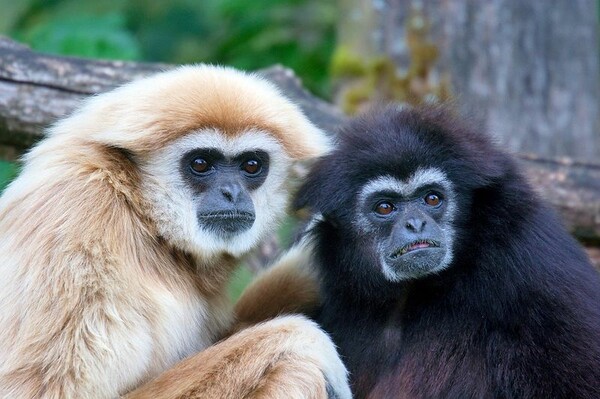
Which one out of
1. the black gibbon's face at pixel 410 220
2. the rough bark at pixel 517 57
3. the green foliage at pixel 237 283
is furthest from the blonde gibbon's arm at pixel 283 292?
the rough bark at pixel 517 57

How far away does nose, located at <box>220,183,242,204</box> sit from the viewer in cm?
529

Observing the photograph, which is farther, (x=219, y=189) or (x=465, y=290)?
(x=219, y=189)

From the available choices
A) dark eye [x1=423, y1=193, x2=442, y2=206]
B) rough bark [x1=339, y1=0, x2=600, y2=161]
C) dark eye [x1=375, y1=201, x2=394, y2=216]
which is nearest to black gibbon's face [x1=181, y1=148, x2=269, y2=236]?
dark eye [x1=375, y1=201, x2=394, y2=216]

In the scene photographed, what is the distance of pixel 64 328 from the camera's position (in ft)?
15.1

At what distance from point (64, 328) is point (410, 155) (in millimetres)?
2096

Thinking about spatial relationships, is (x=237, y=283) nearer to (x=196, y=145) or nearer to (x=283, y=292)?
(x=283, y=292)

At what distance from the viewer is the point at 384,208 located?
512cm

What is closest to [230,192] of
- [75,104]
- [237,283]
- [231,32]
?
[237,283]

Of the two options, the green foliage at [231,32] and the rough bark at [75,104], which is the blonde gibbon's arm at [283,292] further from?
the green foliage at [231,32]

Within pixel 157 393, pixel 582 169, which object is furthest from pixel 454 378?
pixel 582 169

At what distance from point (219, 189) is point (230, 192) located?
2.9 inches

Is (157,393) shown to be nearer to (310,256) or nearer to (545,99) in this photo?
(310,256)

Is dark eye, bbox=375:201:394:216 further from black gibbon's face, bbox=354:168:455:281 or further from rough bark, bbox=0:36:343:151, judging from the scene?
rough bark, bbox=0:36:343:151

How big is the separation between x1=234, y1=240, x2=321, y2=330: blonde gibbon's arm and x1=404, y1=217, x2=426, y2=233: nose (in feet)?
3.12
